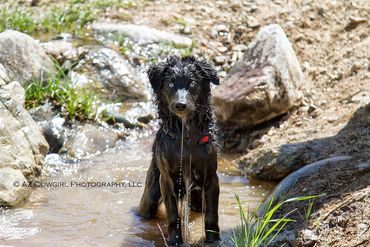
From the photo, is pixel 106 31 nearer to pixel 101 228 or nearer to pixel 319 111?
pixel 319 111

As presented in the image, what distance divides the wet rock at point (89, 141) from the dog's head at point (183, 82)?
303cm

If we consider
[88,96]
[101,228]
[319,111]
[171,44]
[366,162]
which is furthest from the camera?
[171,44]

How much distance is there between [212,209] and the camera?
5.33 m

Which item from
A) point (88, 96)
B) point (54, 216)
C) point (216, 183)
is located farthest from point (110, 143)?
point (216, 183)

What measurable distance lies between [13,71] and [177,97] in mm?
4416

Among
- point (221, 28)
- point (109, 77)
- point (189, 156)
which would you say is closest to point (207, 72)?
point (189, 156)

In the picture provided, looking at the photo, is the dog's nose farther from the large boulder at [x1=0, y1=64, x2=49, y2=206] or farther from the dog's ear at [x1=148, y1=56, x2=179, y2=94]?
the large boulder at [x1=0, y1=64, x2=49, y2=206]

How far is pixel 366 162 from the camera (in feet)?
17.8

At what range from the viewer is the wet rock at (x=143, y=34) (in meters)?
10.2

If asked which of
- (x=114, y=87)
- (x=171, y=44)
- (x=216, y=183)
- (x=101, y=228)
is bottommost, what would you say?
(x=101, y=228)

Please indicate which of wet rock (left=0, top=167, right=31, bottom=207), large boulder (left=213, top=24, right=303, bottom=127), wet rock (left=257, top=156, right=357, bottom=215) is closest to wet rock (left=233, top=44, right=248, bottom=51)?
large boulder (left=213, top=24, right=303, bottom=127)

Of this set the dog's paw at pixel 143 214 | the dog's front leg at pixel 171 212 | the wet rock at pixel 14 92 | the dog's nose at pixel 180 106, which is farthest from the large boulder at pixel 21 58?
the dog's nose at pixel 180 106

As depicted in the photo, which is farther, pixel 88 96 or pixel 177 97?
pixel 88 96

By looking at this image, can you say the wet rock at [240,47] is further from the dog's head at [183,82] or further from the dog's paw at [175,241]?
the dog's paw at [175,241]
